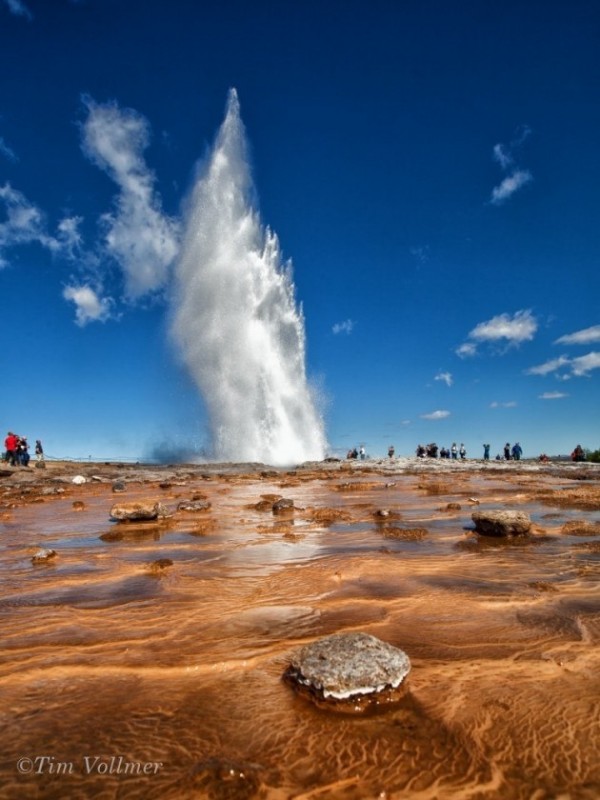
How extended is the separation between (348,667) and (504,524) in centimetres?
550

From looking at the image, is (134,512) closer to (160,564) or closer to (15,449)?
(160,564)

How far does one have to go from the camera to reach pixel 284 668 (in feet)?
10.2

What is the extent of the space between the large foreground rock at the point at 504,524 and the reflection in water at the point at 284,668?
0.40 metres

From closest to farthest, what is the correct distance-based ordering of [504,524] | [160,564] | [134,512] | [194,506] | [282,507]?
[160,564]
[504,524]
[134,512]
[282,507]
[194,506]

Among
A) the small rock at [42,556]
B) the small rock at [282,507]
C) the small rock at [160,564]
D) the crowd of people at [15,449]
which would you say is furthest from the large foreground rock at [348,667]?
the crowd of people at [15,449]

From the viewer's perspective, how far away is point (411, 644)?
3.51 meters

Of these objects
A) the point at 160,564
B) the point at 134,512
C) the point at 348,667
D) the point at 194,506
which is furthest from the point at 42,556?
the point at 348,667

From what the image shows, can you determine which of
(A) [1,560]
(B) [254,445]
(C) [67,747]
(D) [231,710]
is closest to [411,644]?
(D) [231,710]

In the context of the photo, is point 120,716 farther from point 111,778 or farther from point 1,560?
point 1,560

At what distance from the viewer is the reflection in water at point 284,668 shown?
212 cm

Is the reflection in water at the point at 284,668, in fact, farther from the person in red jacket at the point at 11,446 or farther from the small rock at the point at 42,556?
the person in red jacket at the point at 11,446

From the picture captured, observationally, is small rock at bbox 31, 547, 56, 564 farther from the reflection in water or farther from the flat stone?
the flat stone

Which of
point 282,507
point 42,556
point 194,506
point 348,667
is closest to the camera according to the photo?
point 348,667

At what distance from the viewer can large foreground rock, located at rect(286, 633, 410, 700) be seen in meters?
2.67
